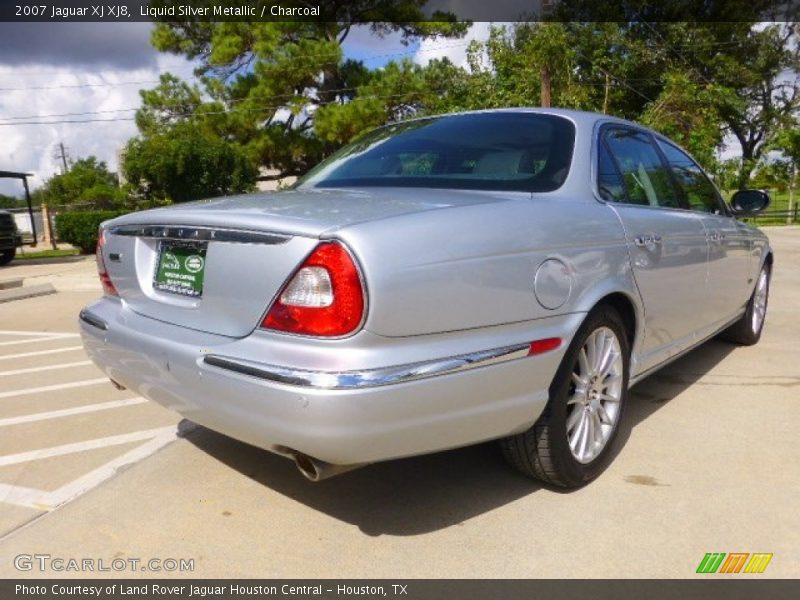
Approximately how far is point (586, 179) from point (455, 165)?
56cm

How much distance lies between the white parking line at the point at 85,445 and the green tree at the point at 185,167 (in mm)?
17435

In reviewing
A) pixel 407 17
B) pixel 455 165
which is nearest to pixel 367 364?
pixel 455 165

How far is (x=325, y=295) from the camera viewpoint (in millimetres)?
1951

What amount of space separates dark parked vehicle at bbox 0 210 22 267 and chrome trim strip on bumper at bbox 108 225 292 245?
1393 centimetres

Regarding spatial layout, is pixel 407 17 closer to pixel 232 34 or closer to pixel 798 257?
pixel 232 34

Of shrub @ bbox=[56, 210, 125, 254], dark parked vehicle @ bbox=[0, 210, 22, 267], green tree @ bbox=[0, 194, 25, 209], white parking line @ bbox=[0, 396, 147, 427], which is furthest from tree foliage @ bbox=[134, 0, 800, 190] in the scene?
green tree @ bbox=[0, 194, 25, 209]

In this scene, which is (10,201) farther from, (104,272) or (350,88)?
(104,272)

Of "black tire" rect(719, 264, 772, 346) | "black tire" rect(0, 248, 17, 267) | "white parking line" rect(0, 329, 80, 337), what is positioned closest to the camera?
"black tire" rect(719, 264, 772, 346)

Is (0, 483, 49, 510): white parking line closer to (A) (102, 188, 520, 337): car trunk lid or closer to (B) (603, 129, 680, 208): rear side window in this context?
(A) (102, 188, 520, 337): car trunk lid

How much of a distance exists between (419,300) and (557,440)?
91 cm

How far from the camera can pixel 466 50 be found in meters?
20.3

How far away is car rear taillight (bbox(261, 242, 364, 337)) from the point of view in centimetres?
192

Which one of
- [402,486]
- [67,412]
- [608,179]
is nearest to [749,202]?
[608,179]

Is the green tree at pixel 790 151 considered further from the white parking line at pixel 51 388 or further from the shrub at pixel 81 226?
the white parking line at pixel 51 388
